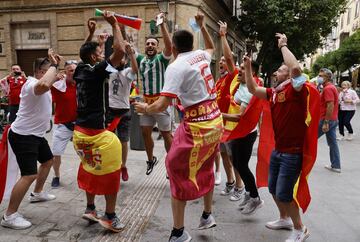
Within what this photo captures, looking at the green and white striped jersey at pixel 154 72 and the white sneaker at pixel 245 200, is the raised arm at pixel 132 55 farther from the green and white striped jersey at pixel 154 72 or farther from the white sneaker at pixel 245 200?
the white sneaker at pixel 245 200

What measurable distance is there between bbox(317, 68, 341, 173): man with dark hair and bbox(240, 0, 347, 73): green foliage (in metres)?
12.9

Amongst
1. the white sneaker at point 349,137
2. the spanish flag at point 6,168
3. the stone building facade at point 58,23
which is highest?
the stone building facade at point 58,23

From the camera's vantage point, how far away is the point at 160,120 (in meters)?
5.28

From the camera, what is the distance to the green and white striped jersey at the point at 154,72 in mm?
5121

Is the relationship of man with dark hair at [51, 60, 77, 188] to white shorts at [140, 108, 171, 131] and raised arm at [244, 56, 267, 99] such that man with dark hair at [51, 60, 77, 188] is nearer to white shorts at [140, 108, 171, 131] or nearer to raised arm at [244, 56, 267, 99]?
white shorts at [140, 108, 171, 131]

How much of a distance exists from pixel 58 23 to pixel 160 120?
412 inches

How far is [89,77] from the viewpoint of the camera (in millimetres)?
3510

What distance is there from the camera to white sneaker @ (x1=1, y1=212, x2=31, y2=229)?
384 cm

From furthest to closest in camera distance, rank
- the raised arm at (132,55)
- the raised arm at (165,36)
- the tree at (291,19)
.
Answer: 1. the tree at (291,19)
2. the raised arm at (132,55)
3. the raised arm at (165,36)

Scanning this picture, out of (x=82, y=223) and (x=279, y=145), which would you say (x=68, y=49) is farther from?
(x=279, y=145)

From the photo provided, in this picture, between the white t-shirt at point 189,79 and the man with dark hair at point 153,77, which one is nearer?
the white t-shirt at point 189,79

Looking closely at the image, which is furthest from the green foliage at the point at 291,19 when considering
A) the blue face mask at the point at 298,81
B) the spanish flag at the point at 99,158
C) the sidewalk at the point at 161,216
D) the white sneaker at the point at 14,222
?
the white sneaker at the point at 14,222

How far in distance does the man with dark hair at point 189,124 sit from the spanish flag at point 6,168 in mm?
1813

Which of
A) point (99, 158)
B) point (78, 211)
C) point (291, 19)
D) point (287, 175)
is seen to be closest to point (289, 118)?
point (287, 175)
